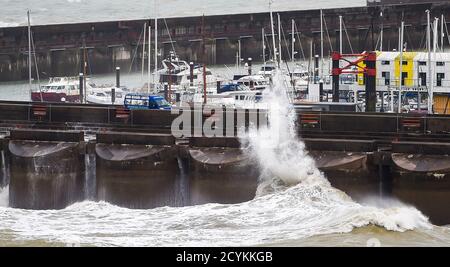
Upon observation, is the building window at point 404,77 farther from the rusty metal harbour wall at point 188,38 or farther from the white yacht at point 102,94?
the rusty metal harbour wall at point 188,38

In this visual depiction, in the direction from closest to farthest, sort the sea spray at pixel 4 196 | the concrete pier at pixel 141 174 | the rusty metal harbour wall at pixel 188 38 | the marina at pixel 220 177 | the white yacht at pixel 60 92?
1. the marina at pixel 220 177
2. the concrete pier at pixel 141 174
3. the sea spray at pixel 4 196
4. the white yacht at pixel 60 92
5. the rusty metal harbour wall at pixel 188 38

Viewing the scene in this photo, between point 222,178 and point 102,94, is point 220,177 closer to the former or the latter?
point 222,178

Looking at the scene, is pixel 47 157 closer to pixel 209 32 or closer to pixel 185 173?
pixel 185 173

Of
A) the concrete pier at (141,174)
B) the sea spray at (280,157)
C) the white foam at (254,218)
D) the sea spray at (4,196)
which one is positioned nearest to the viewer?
the white foam at (254,218)

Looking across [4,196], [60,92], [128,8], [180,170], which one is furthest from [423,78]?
[128,8]

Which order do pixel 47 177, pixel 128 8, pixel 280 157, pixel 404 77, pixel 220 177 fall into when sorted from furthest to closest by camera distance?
Answer: pixel 128 8 < pixel 404 77 < pixel 47 177 < pixel 280 157 < pixel 220 177

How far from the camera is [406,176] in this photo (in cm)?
2850

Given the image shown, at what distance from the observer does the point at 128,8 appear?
430 feet

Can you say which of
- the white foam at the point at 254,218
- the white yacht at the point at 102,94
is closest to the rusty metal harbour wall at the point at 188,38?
the white yacht at the point at 102,94

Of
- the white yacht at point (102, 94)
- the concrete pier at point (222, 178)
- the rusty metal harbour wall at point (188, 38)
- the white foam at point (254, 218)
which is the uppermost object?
the rusty metal harbour wall at point (188, 38)

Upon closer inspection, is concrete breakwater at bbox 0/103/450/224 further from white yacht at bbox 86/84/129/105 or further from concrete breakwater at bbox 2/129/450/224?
white yacht at bbox 86/84/129/105

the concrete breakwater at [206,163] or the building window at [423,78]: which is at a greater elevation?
the building window at [423,78]

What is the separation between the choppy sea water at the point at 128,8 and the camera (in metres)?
118

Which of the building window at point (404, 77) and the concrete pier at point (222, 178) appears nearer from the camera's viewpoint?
the concrete pier at point (222, 178)
